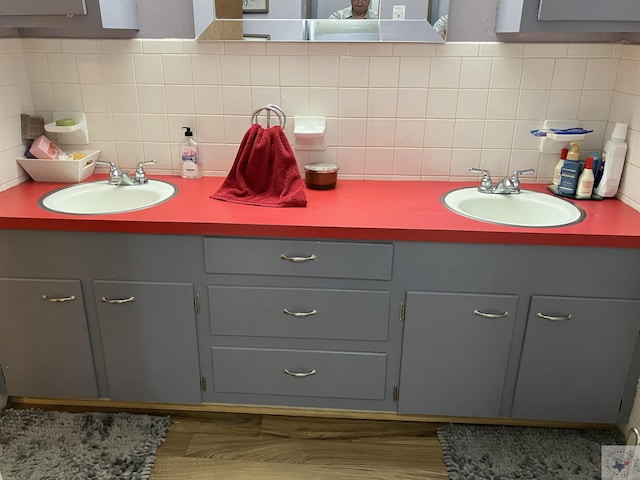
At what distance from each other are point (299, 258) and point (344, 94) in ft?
2.29

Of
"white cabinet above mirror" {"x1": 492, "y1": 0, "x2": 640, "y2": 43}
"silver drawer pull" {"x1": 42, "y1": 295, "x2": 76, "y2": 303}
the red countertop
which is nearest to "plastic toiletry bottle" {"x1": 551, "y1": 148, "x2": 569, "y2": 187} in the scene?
the red countertop

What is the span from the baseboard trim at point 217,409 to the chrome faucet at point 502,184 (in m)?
0.82

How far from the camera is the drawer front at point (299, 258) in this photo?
1.66 m

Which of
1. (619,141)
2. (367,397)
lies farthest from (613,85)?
(367,397)

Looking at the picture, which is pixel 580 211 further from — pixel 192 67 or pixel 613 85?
pixel 192 67

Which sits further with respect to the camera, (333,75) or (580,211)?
(333,75)

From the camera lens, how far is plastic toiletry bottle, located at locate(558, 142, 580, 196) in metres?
1.90

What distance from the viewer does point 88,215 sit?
1694mm

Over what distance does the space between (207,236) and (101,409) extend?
841 millimetres

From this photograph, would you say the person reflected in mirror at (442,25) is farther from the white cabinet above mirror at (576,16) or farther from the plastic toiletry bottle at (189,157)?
the plastic toiletry bottle at (189,157)

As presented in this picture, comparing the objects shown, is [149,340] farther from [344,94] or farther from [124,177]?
[344,94]

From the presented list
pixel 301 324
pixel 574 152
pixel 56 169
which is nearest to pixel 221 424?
pixel 301 324

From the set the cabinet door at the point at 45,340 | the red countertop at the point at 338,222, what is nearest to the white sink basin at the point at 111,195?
the red countertop at the point at 338,222

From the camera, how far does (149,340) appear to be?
1.83 metres
